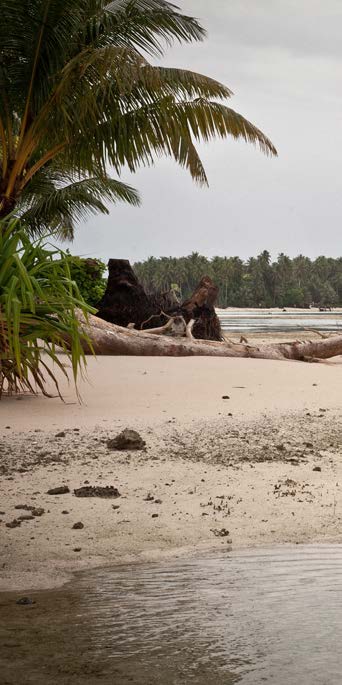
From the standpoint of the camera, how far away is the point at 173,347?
13.6 metres

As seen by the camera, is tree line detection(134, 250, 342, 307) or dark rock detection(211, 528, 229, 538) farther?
tree line detection(134, 250, 342, 307)

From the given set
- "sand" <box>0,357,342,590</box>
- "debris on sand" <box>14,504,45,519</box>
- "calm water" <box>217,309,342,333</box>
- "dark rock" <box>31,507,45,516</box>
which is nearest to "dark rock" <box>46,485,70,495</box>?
"sand" <box>0,357,342,590</box>

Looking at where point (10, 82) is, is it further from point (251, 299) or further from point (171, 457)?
point (251, 299)

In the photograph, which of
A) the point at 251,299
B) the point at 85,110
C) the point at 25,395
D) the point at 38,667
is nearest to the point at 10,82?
the point at 85,110

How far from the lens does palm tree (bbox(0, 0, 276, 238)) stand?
42.5 ft

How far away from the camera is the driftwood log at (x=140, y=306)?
55.1ft

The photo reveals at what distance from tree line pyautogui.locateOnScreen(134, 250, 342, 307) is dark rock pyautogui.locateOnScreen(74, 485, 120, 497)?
117963 millimetres

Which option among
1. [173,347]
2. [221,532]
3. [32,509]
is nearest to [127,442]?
[32,509]

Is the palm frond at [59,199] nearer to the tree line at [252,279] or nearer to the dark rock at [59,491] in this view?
the dark rock at [59,491]

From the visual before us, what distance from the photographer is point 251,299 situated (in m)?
130

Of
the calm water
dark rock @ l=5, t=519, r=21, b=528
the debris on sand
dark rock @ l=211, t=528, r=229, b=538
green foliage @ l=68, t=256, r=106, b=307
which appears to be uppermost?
green foliage @ l=68, t=256, r=106, b=307

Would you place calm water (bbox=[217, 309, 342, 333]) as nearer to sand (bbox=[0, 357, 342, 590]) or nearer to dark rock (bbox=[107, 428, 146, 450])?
sand (bbox=[0, 357, 342, 590])

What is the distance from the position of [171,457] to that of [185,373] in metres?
4.53

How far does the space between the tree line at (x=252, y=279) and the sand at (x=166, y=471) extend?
11469 cm
